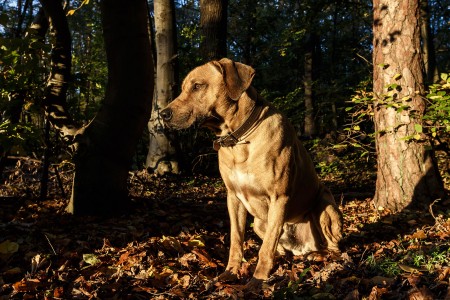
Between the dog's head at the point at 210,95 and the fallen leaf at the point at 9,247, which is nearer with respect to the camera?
the dog's head at the point at 210,95

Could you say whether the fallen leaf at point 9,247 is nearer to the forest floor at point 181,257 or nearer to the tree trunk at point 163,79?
the forest floor at point 181,257

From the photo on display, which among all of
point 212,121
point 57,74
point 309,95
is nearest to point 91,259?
point 212,121

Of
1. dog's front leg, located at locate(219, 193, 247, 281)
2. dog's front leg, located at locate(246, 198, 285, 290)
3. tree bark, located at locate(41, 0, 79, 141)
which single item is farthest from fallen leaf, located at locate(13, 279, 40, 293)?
tree bark, located at locate(41, 0, 79, 141)

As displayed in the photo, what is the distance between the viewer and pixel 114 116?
485cm

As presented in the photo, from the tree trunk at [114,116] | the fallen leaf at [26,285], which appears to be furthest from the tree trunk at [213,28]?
the fallen leaf at [26,285]

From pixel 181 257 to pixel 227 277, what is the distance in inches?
24.2

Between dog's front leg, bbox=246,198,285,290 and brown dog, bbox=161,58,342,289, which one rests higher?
brown dog, bbox=161,58,342,289

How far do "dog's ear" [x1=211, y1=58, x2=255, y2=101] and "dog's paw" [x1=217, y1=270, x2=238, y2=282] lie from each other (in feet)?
4.37

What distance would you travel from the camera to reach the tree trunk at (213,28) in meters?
9.95

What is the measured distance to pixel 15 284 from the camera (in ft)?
9.23

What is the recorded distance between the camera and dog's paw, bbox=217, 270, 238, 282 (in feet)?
10.1

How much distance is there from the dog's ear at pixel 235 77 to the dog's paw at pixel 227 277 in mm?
1332

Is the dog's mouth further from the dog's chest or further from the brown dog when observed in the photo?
the dog's chest

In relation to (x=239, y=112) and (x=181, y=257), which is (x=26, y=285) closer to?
(x=181, y=257)
